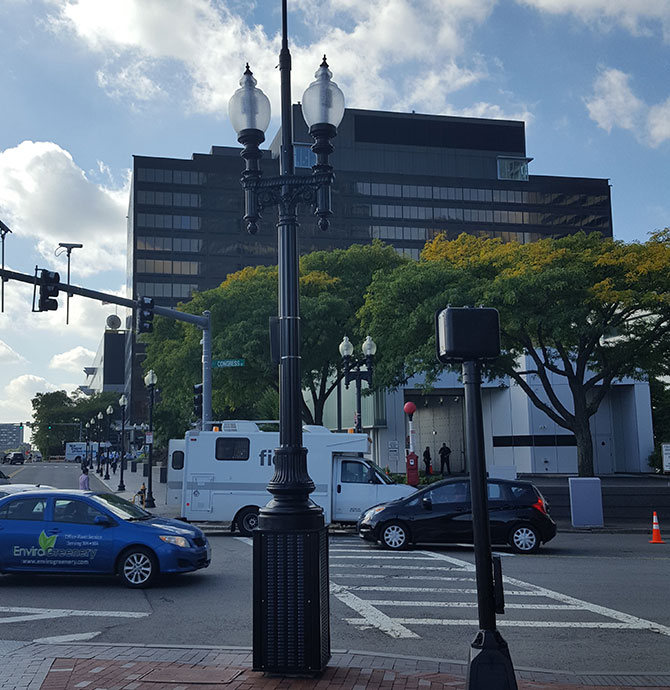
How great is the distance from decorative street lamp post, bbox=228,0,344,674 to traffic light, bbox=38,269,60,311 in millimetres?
11866

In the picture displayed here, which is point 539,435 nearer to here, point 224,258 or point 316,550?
point 316,550

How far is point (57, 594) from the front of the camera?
39.9 feet

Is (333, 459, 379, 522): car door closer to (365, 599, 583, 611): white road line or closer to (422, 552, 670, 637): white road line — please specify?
(422, 552, 670, 637): white road line

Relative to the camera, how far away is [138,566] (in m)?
12.5

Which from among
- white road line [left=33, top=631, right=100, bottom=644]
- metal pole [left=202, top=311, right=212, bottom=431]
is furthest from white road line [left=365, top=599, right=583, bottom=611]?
metal pole [left=202, top=311, right=212, bottom=431]

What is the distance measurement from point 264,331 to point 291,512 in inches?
1220

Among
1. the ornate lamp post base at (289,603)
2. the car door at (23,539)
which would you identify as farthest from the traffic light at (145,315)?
the ornate lamp post base at (289,603)

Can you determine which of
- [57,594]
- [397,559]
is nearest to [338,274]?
[397,559]

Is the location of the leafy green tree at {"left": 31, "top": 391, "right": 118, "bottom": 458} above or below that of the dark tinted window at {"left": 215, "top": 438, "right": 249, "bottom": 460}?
above

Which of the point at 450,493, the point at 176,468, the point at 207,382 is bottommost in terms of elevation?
the point at 450,493

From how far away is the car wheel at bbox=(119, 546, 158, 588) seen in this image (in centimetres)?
1252

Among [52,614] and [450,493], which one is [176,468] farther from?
[52,614]

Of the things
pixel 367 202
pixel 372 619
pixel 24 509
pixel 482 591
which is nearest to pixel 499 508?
pixel 372 619

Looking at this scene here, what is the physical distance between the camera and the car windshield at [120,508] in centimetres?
1297
